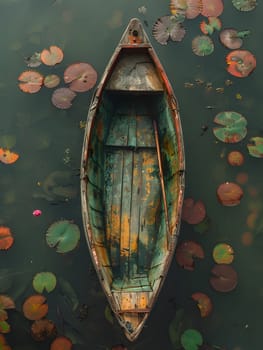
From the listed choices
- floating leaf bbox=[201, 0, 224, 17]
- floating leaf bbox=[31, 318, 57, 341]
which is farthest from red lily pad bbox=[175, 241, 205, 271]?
floating leaf bbox=[201, 0, 224, 17]

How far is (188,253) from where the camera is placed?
5.80 meters

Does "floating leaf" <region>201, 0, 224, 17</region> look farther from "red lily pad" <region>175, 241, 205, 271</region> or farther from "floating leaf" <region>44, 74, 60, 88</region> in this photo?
"red lily pad" <region>175, 241, 205, 271</region>

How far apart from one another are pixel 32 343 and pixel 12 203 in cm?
190

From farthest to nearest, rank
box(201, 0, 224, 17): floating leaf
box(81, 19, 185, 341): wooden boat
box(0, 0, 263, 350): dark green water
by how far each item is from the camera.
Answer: box(201, 0, 224, 17): floating leaf
box(0, 0, 263, 350): dark green water
box(81, 19, 185, 341): wooden boat

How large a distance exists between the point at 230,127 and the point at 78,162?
2.28m

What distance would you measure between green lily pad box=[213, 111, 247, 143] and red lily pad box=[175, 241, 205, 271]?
1620 millimetres

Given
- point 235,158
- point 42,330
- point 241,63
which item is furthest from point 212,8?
point 42,330

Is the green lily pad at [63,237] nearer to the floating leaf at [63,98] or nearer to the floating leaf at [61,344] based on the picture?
the floating leaf at [61,344]

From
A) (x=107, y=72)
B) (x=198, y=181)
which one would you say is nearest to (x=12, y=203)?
(x=107, y=72)

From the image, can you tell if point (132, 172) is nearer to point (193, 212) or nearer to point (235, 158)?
point (193, 212)

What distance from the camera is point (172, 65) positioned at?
6.73 metres

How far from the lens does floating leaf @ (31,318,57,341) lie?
5.52 m

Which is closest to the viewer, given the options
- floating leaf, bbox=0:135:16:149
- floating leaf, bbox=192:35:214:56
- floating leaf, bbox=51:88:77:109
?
floating leaf, bbox=0:135:16:149

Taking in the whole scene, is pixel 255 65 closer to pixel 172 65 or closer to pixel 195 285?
pixel 172 65
